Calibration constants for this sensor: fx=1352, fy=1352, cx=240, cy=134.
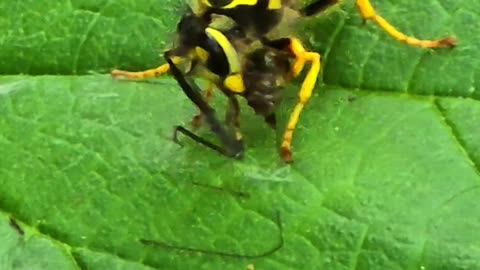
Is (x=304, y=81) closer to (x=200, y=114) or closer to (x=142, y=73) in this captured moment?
(x=200, y=114)

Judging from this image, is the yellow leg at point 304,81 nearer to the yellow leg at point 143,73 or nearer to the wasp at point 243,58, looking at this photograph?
the wasp at point 243,58

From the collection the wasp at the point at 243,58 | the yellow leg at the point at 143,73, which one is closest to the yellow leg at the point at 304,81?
the wasp at the point at 243,58

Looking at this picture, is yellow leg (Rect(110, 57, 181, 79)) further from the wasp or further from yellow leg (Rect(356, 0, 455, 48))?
yellow leg (Rect(356, 0, 455, 48))

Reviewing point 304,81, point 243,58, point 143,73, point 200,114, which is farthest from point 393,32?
point 143,73

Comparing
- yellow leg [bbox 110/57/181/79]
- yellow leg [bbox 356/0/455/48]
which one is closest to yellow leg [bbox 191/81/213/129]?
yellow leg [bbox 110/57/181/79]

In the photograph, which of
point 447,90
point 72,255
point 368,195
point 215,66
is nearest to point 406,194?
point 368,195

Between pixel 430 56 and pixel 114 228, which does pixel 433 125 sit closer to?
pixel 430 56
